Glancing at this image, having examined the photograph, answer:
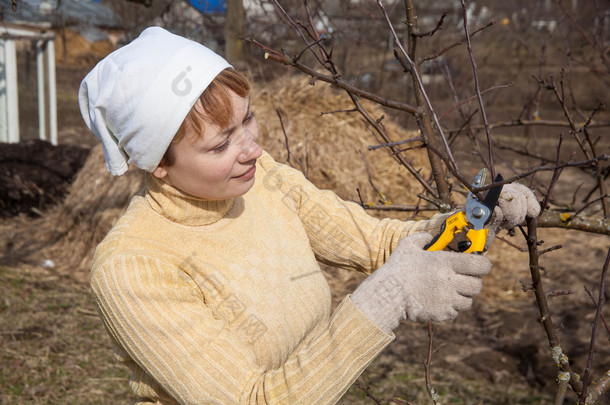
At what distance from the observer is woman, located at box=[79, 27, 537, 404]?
58.9 inches

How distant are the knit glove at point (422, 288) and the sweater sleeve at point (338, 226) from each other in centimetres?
52

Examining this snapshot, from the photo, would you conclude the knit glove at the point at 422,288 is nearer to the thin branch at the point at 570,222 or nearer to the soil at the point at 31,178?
the thin branch at the point at 570,222

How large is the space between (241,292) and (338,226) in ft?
1.45

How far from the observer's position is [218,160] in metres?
1.66

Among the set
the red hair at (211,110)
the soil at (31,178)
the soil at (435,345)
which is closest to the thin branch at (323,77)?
the red hair at (211,110)

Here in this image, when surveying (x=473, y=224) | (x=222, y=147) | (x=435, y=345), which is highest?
(x=222, y=147)

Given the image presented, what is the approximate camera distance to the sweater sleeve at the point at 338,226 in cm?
204

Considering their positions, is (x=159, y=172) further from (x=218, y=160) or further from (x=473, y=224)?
(x=473, y=224)

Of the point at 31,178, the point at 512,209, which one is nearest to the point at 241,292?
the point at 512,209

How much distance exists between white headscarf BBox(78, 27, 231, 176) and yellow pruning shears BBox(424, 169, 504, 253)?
69 centimetres

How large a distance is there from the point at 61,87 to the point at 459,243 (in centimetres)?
1479

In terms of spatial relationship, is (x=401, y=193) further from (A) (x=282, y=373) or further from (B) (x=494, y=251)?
(A) (x=282, y=373)

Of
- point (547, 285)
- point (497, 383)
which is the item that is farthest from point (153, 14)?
point (497, 383)

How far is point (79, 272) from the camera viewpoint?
564 cm
